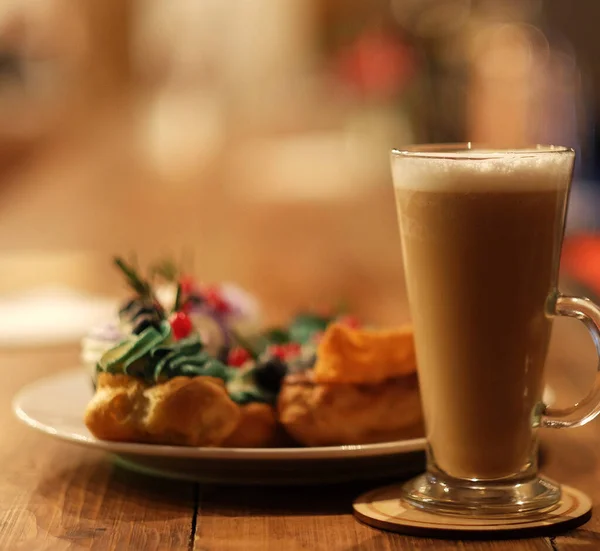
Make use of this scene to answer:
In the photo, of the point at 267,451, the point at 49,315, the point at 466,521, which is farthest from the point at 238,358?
the point at 49,315

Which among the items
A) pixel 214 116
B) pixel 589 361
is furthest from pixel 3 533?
pixel 214 116

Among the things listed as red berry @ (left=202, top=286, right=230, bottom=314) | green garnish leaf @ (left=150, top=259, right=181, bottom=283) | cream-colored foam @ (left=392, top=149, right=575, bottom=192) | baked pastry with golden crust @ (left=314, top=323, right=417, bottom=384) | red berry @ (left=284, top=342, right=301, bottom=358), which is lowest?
red berry @ (left=284, top=342, right=301, bottom=358)

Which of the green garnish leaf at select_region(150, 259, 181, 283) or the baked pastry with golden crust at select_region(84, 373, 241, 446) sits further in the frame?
the green garnish leaf at select_region(150, 259, 181, 283)

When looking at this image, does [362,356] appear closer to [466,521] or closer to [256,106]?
[466,521]

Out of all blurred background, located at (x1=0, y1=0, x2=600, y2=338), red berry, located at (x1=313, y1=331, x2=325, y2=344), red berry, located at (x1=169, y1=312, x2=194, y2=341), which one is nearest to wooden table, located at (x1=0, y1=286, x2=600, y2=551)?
red berry, located at (x1=169, y1=312, x2=194, y2=341)

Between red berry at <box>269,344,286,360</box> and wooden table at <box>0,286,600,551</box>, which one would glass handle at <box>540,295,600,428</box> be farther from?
red berry at <box>269,344,286,360</box>

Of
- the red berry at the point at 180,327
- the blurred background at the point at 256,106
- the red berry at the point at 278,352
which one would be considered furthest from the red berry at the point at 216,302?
the blurred background at the point at 256,106

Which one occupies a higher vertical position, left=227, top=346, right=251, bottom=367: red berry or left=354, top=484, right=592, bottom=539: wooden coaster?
left=227, top=346, right=251, bottom=367: red berry

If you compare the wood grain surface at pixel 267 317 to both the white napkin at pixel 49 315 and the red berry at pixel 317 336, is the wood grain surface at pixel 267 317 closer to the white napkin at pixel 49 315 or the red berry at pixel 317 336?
the white napkin at pixel 49 315
